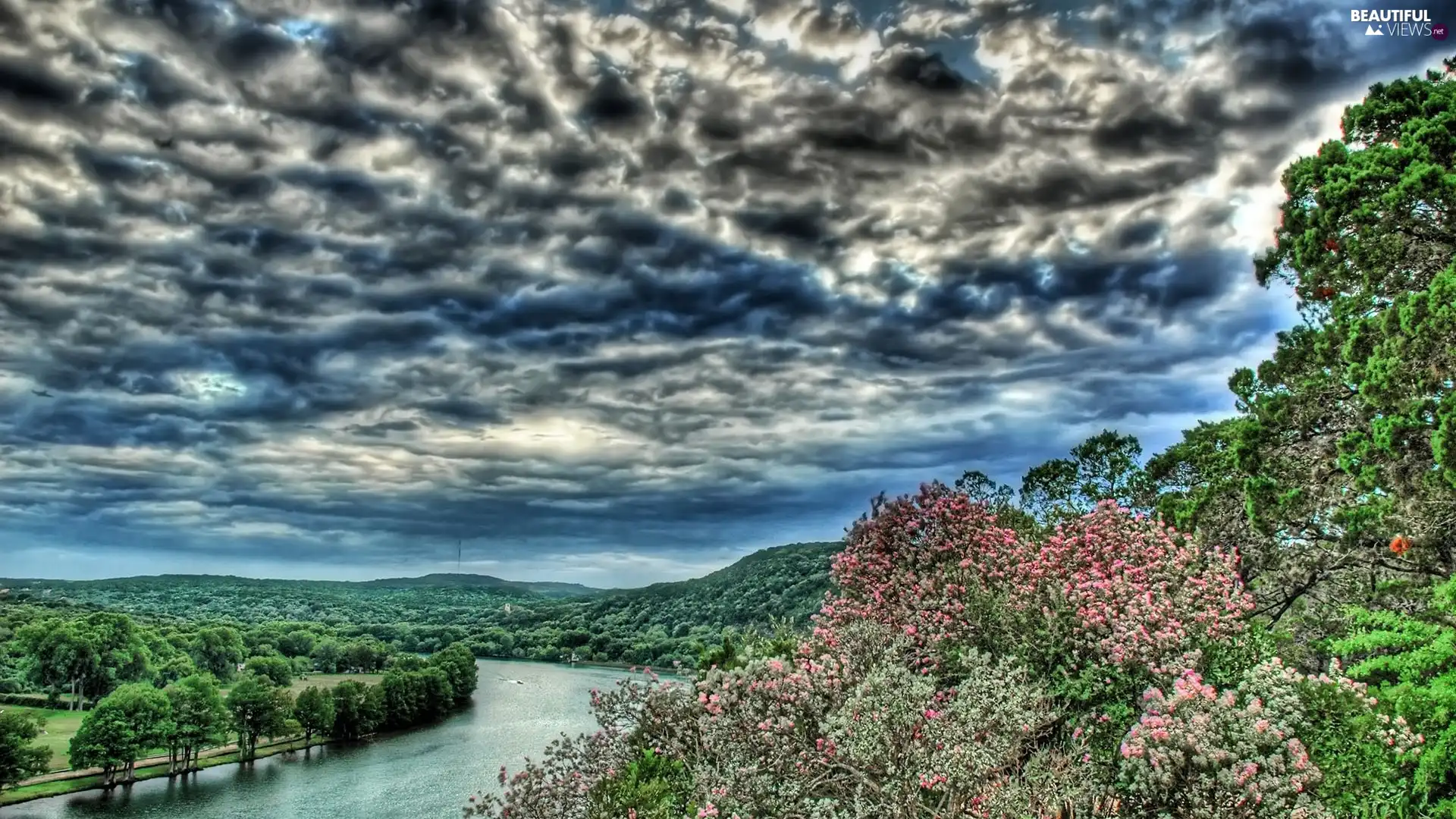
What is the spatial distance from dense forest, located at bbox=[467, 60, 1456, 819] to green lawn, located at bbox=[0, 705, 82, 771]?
61658 mm

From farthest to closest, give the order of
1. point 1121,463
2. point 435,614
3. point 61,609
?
point 435,614 → point 61,609 → point 1121,463

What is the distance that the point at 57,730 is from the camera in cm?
6362

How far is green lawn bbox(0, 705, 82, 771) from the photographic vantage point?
5491cm

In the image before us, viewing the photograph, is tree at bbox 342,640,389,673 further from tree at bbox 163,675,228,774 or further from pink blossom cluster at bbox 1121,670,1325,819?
pink blossom cluster at bbox 1121,670,1325,819

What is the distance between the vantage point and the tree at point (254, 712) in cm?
6144

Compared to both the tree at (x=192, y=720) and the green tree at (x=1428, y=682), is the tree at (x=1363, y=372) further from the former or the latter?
the tree at (x=192, y=720)

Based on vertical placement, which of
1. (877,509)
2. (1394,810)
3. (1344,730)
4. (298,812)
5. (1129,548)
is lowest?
(298,812)

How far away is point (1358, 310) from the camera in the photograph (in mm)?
12727

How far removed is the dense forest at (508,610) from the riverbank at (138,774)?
1087 inches

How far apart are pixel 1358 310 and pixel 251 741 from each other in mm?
71551

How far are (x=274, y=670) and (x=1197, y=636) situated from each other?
8431 centimetres

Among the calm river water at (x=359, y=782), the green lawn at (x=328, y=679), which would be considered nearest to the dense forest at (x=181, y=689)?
the green lawn at (x=328, y=679)

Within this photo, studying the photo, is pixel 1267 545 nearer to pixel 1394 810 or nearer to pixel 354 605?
pixel 1394 810

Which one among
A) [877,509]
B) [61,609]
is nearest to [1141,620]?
[877,509]
